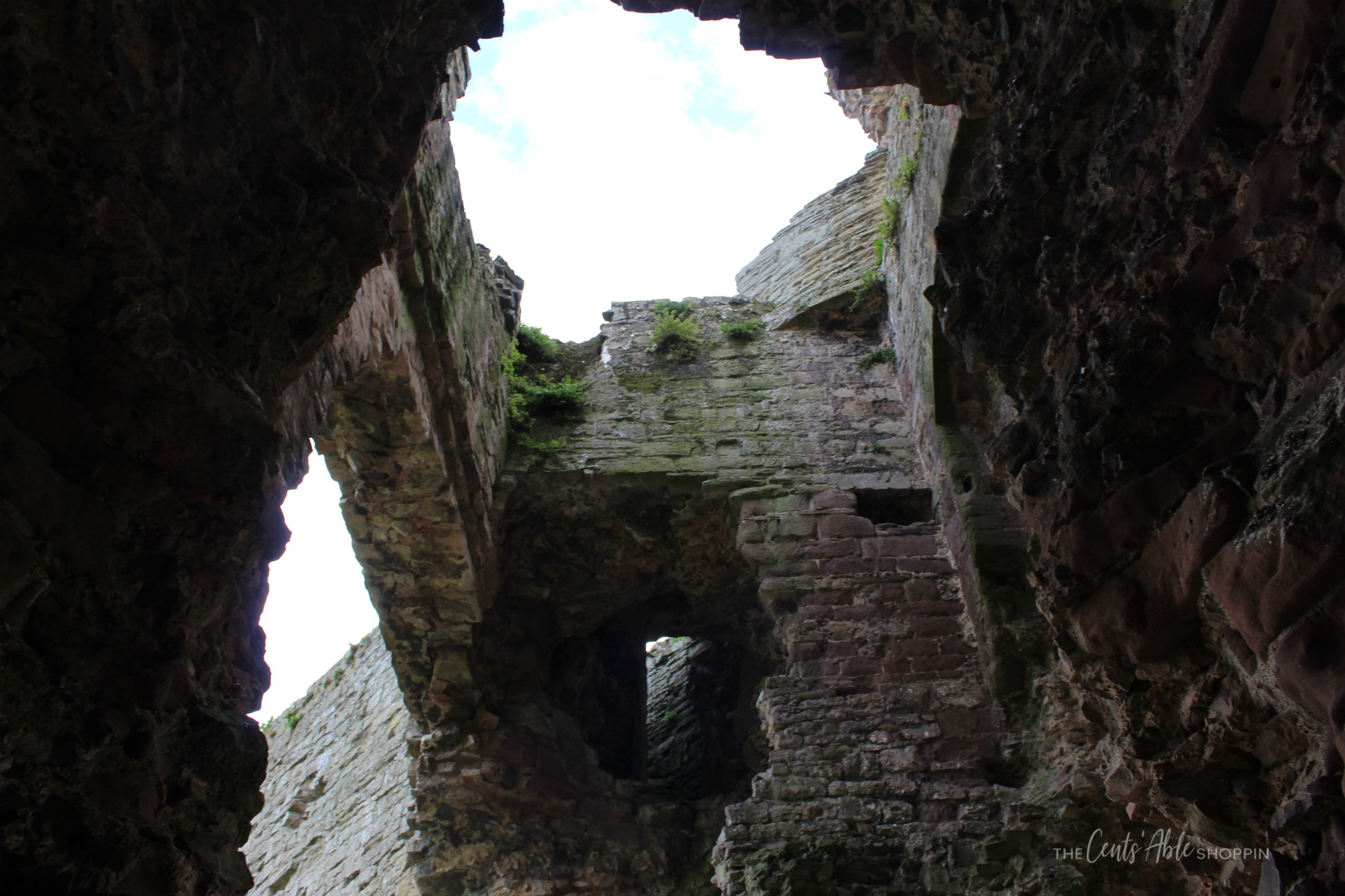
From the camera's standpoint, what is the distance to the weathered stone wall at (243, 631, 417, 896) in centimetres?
702

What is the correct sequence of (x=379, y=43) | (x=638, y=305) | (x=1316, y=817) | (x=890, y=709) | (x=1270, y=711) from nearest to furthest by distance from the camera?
(x=1316, y=817), (x=1270, y=711), (x=379, y=43), (x=890, y=709), (x=638, y=305)

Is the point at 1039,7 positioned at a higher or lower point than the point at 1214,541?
higher

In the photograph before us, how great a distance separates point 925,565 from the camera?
5.84 meters

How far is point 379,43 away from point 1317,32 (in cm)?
195

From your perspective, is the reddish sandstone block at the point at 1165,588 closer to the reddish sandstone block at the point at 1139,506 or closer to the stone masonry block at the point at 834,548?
the reddish sandstone block at the point at 1139,506

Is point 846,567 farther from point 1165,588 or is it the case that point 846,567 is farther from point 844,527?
point 1165,588

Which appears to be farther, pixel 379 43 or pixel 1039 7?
pixel 1039 7

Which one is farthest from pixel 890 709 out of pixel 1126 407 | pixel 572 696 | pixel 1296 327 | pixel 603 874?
pixel 1296 327

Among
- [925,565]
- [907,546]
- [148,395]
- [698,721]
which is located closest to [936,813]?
[925,565]

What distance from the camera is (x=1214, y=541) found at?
5.21 feet

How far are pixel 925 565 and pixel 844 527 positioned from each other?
58 cm

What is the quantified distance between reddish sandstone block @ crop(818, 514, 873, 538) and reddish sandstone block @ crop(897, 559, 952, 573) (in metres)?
0.31

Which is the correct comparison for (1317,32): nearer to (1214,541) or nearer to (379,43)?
(1214,541)

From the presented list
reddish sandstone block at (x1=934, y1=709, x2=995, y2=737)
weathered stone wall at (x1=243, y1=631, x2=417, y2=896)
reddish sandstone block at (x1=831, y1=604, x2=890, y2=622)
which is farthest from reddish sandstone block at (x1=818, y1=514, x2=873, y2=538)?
weathered stone wall at (x1=243, y1=631, x2=417, y2=896)
